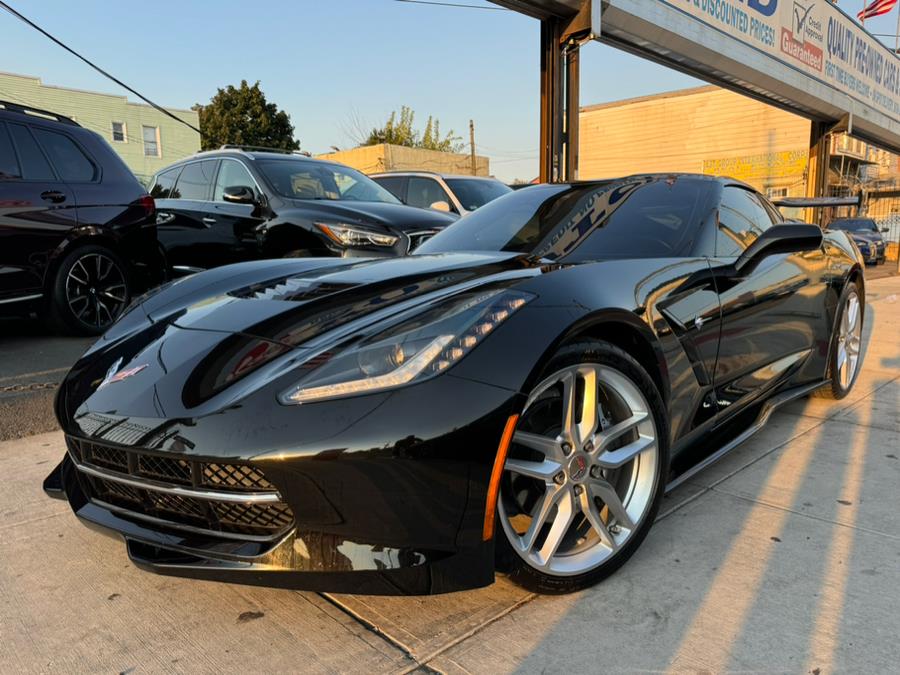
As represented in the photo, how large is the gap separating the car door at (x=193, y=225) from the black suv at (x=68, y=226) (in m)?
0.59

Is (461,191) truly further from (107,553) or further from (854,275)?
(107,553)

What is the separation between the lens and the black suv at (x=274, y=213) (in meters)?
5.18

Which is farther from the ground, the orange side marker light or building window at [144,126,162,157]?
building window at [144,126,162,157]

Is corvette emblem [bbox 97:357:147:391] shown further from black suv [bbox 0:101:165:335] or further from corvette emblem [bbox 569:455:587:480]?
black suv [bbox 0:101:165:335]

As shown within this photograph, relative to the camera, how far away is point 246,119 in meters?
43.2

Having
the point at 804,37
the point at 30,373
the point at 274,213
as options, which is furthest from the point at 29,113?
the point at 804,37

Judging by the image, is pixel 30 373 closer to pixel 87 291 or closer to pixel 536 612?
pixel 87 291


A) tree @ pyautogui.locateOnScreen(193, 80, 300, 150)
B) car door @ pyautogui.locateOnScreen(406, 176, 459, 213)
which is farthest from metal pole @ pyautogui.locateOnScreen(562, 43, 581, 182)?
tree @ pyautogui.locateOnScreen(193, 80, 300, 150)

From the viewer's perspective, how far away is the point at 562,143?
774 cm

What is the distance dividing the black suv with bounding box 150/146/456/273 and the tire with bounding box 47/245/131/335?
99 cm

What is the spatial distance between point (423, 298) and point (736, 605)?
1258 mm

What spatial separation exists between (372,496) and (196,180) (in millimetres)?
5815

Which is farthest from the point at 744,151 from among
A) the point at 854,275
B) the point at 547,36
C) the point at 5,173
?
the point at 5,173

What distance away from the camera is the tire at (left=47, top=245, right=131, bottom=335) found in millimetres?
4809
